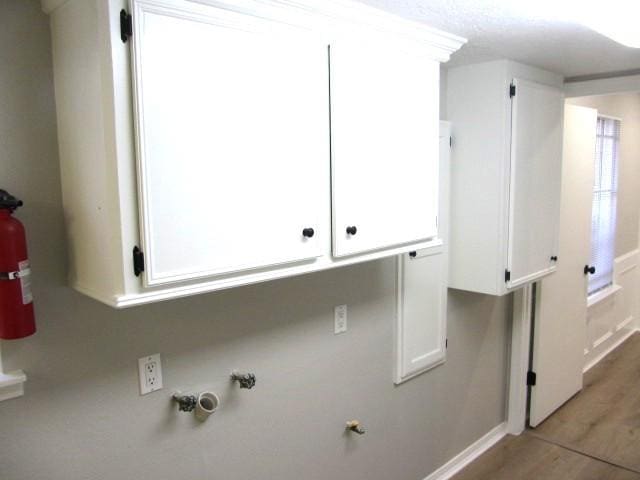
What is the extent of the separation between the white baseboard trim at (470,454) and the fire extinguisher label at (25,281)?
7.64 ft

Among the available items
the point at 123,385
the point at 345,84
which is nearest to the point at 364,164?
the point at 345,84

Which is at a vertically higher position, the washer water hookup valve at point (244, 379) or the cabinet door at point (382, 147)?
the cabinet door at point (382, 147)

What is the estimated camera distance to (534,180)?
2.67m

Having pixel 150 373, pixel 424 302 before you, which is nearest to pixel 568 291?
pixel 424 302

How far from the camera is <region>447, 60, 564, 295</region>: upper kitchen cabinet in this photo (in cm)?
247

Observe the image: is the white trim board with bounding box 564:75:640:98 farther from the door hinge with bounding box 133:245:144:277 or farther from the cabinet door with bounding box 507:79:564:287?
the door hinge with bounding box 133:245:144:277

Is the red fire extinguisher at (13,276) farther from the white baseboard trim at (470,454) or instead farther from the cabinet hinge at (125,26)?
the white baseboard trim at (470,454)

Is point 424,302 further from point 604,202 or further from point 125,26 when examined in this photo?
point 604,202

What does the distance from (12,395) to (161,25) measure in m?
1.01

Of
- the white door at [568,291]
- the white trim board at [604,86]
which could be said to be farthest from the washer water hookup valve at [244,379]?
the white trim board at [604,86]

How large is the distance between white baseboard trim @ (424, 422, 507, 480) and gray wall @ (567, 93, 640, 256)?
2.46m

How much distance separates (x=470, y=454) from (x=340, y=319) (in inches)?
60.3

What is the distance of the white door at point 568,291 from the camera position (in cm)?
335

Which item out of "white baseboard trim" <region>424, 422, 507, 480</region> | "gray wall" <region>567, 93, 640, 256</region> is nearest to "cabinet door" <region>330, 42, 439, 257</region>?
"white baseboard trim" <region>424, 422, 507, 480</region>
